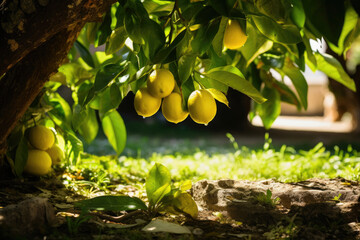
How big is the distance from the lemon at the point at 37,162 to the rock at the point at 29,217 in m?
0.62

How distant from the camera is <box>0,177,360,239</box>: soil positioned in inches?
40.5

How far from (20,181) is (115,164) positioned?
69 centimetres

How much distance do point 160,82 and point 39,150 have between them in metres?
0.85

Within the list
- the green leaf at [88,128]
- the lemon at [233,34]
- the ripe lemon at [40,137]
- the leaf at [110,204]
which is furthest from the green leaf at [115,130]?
the lemon at [233,34]

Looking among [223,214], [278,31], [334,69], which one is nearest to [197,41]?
[278,31]

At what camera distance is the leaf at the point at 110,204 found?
112 centimetres

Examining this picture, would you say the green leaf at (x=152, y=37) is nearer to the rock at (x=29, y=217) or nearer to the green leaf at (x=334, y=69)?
the rock at (x=29, y=217)

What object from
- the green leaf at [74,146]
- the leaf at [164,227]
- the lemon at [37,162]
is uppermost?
the green leaf at [74,146]

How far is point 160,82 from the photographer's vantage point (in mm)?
1039

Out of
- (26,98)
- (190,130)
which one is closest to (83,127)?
(26,98)

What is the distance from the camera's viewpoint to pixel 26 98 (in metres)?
1.37

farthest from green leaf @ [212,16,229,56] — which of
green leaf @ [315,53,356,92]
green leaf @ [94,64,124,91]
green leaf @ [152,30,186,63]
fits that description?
green leaf @ [315,53,356,92]

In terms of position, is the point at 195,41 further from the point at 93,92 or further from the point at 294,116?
the point at 294,116

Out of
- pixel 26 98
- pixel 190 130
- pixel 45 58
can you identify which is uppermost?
pixel 45 58
